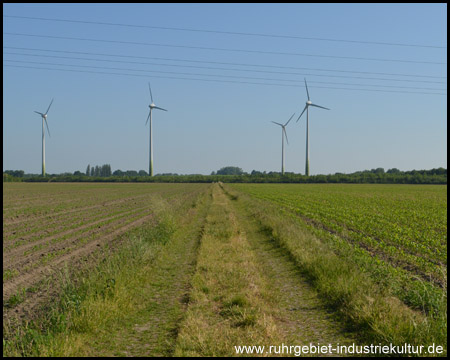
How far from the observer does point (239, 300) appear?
27.6 feet

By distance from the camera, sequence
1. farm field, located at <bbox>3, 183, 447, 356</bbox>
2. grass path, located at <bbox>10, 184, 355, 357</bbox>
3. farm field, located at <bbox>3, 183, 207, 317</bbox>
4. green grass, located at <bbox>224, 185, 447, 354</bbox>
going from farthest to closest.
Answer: farm field, located at <bbox>3, 183, 207, 317</bbox>, farm field, located at <bbox>3, 183, 447, 356</bbox>, grass path, located at <bbox>10, 184, 355, 357</bbox>, green grass, located at <bbox>224, 185, 447, 354</bbox>

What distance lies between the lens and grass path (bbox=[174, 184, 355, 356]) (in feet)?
21.5

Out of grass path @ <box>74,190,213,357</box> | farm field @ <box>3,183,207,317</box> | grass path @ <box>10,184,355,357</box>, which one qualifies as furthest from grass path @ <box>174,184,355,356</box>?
farm field @ <box>3,183,207,317</box>

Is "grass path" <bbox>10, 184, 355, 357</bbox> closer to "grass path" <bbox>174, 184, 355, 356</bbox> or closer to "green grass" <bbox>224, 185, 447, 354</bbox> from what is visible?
"grass path" <bbox>174, 184, 355, 356</bbox>

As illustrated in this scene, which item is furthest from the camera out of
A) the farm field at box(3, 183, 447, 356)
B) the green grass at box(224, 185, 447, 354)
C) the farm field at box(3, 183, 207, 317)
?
the farm field at box(3, 183, 207, 317)

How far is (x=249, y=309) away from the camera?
785 cm

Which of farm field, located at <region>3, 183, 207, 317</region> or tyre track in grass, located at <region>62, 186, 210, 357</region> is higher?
farm field, located at <region>3, 183, 207, 317</region>

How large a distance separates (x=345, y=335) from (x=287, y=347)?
1.33 meters

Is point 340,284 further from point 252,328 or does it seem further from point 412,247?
point 412,247

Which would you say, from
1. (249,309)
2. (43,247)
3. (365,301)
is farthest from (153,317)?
(43,247)

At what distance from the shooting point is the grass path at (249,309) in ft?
21.5

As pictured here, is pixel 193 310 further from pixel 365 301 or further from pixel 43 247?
pixel 43 247

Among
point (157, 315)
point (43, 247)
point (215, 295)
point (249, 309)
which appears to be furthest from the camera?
point (43, 247)

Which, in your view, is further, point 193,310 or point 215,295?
point 215,295
